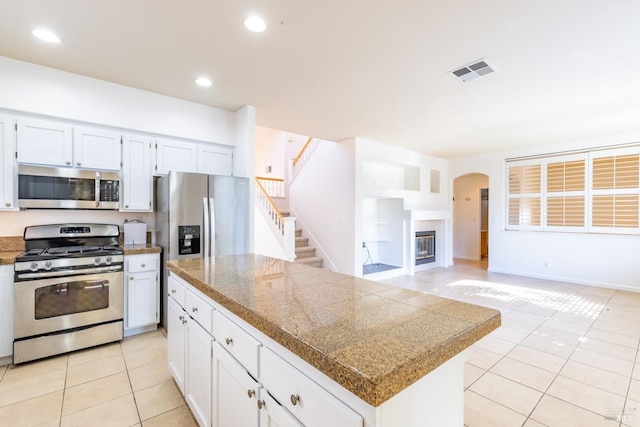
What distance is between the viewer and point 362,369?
0.75 metres

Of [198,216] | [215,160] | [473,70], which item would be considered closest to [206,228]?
[198,216]

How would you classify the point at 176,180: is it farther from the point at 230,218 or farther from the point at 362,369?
the point at 362,369

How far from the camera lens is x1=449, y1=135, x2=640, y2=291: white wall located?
17.3 ft

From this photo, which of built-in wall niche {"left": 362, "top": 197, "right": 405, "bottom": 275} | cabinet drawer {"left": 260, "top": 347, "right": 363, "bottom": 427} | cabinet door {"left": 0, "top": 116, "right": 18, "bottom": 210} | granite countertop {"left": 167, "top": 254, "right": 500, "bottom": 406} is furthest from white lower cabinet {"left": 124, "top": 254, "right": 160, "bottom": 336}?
built-in wall niche {"left": 362, "top": 197, "right": 405, "bottom": 275}

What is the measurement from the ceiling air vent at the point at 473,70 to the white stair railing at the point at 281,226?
3.26m

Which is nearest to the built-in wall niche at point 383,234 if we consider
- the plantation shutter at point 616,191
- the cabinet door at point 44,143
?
the plantation shutter at point 616,191

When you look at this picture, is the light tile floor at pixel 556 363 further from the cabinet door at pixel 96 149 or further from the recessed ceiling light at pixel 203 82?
the cabinet door at pixel 96 149

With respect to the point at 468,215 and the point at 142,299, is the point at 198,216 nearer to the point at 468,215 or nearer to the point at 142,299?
the point at 142,299

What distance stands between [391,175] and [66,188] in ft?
19.9

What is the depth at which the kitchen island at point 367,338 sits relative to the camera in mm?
775

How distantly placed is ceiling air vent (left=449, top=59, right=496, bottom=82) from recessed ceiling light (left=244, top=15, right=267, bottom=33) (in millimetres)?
1938

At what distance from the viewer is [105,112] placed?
324cm

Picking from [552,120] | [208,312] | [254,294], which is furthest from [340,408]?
[552,120]

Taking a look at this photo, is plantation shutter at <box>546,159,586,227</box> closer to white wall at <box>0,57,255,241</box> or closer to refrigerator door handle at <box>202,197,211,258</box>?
white wall at <box>0,57,255,241</box>
